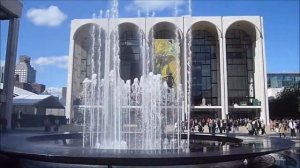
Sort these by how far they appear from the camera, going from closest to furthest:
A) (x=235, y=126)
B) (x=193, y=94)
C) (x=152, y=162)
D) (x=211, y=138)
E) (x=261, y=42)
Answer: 1. (x=152, y=162)
2. (x=211, y=138)
3. (x=235, y=126)
4. (x=261, y=42)
5. (x=193, y=94)

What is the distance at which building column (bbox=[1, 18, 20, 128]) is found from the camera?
34625mm

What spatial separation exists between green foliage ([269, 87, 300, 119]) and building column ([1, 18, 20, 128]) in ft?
145

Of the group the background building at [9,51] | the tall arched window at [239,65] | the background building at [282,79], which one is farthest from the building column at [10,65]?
the background building at [282,79]

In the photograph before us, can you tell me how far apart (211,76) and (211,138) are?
44.5 meters

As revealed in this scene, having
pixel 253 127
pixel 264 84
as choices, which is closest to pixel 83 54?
pixel 264 84

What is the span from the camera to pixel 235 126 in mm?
38312

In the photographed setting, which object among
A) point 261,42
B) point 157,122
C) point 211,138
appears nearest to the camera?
point 211,138

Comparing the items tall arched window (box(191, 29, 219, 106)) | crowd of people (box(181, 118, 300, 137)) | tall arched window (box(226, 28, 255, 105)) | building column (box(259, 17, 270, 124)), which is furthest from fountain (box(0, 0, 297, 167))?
tall arched window (box(226, 28, 255, 105))

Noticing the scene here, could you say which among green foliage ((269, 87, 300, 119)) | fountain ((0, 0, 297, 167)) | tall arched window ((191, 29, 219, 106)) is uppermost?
tall arched window ((191, 29, 219, 106))

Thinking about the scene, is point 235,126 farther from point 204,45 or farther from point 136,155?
point 136,155

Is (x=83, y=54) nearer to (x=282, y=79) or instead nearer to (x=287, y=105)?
(x=287, y=105)

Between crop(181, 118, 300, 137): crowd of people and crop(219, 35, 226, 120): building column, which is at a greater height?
crop(219, 35, 226, 120): building column

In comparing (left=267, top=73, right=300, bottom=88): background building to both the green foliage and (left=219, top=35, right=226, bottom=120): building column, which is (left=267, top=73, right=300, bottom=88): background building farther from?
(left=219, top=35, right=226, bottom=120): building column

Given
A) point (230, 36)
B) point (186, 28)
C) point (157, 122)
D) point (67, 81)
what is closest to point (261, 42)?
point (230, 36)
